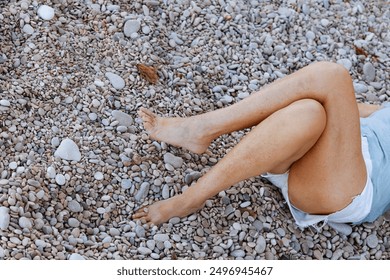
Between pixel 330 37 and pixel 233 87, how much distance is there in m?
0.62

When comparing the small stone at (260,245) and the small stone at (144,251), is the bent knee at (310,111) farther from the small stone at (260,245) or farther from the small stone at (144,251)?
the small stone at (144,251)

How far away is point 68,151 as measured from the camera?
2.69 m

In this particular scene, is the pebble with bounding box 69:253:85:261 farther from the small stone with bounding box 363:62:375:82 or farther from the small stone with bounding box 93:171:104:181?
the small stone with bounding box 363:62:375:82

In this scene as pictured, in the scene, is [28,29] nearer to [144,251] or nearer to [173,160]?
[173,160]

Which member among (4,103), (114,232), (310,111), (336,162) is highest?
(310,111)

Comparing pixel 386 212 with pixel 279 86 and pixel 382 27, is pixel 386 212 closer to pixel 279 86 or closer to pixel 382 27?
pixel 279 86

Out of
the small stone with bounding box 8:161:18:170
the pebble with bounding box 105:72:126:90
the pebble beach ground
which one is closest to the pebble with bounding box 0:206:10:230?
the pebble beach ground

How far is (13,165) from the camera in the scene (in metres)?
2.60

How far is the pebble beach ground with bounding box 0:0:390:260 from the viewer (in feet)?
8.36

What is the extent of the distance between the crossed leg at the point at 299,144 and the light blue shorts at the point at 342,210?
28mm

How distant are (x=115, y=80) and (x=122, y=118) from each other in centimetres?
19

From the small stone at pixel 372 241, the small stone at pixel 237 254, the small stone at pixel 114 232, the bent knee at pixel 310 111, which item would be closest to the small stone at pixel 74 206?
the small stone at pixel 114 232

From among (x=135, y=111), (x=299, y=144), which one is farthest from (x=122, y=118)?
(x=299, y=144)
